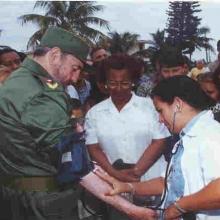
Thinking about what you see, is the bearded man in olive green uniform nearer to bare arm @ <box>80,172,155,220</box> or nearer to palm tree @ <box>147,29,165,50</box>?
bare arm @ <box>80,172,155,220</box>

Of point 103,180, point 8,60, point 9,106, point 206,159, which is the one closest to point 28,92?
point 9,106

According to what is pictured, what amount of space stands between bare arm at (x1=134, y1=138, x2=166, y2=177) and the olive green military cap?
128cm

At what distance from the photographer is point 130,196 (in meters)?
3.56

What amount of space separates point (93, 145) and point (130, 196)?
83cm

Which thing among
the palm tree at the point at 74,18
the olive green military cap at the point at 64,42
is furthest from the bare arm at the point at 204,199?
the palm tree at the point at 74,18

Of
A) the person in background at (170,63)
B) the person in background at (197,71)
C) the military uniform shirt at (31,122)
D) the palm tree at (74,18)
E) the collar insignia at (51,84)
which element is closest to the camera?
the military uniform shirt at (31,122)

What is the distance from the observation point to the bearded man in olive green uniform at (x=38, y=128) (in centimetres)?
283

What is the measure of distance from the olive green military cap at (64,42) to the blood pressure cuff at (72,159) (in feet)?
1.70

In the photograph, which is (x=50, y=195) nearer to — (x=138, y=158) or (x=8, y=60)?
(x=138, y=158)

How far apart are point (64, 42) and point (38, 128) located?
618 mm

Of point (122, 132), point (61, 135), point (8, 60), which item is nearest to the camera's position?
point (61, 135)

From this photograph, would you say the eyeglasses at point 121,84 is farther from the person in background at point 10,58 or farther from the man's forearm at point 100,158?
the person in background at point 10,58

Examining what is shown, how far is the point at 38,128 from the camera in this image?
2799 millimetres

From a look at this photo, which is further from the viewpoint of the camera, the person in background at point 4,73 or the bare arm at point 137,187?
the person in background at point 4,73
